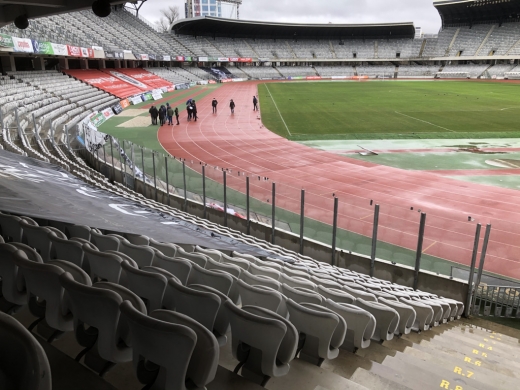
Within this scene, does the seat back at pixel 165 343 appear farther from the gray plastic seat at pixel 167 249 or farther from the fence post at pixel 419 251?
the fence post at pixel 419 251

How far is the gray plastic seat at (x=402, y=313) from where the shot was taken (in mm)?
4892

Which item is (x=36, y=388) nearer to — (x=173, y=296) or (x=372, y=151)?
(x=173, y=296)

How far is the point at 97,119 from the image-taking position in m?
27.0

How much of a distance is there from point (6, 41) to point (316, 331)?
30217mm

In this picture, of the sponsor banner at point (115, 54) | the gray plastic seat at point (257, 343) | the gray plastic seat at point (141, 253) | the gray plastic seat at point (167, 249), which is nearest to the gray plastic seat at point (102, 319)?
the gray plastic seat at point (257, 343)

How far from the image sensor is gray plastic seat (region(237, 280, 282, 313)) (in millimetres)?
3316

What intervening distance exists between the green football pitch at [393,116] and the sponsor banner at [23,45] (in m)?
17.4

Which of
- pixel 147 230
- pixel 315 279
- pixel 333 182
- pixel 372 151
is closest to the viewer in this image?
pixel 315 279

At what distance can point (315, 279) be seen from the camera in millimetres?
5547

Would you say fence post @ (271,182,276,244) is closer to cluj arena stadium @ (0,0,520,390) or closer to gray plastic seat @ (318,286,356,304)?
cluj arena stadium @ (0,0,520,390)

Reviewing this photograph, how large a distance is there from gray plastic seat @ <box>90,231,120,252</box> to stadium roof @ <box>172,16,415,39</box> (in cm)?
8411

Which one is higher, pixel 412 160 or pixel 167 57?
pixel 167 57

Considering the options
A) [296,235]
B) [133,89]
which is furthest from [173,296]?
[133,89]

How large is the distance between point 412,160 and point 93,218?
16425mm
